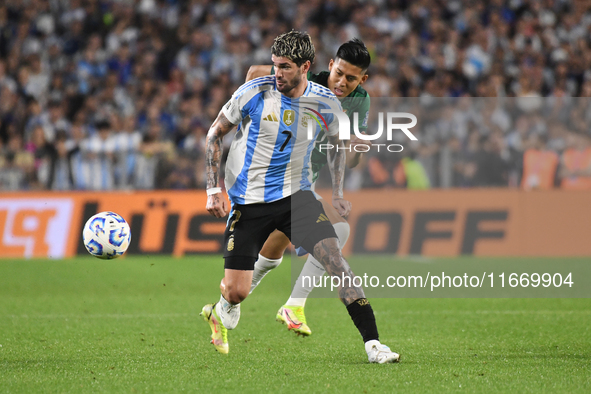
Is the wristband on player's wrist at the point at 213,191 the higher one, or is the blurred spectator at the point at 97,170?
the wristband on player's wrist at the point at 213,191

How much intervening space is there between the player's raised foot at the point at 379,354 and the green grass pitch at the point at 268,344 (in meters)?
0.08

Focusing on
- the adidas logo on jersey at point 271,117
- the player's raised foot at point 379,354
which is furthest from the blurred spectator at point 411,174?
the player's raised foot at point 379,354

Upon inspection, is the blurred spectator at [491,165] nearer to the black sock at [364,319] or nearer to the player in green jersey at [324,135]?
the player in green jersey at [324,135]

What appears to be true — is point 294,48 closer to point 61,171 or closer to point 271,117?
point 271,117

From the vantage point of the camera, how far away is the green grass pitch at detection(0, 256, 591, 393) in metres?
4.84

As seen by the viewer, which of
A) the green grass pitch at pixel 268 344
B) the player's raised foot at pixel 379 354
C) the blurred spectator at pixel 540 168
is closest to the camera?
the green grass pitch at pixel 268 344

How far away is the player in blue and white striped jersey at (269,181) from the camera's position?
556cm

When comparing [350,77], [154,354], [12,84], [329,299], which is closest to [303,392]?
[154,354]

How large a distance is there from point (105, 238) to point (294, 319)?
1.76m

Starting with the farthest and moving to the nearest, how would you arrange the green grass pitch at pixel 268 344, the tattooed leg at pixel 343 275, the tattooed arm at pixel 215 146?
the tattooed arm at pixel 215 146, the tattooed leg at pixel 343 275, the green grass pitch at pixel 268 344

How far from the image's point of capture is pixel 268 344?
21.1 ft

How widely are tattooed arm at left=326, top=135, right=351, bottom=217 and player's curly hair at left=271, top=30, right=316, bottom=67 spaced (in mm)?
878

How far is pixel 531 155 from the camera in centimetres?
1403

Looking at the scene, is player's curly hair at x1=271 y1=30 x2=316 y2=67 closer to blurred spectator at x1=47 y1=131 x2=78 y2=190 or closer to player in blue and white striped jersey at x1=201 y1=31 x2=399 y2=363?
player in blue and white striped jersey at x1=201 y1=31 x2=399 y2=363
